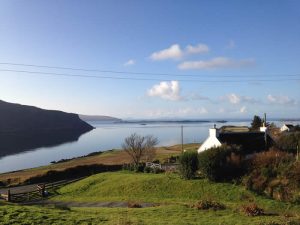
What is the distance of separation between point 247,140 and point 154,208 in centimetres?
2380

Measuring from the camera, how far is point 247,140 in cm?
4297

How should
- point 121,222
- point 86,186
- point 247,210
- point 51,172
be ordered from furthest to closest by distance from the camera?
point 51,172
point 86,186
point 247,210
point 121,222

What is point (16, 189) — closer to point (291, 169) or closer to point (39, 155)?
point (291, 169)

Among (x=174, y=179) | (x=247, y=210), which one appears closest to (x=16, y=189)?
(x=174, y=179)

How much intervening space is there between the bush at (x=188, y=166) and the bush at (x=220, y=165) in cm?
109

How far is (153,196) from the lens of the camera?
106ft

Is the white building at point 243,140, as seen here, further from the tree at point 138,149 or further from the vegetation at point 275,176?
the tree at point 138,149

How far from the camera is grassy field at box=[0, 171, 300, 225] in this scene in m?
16.7

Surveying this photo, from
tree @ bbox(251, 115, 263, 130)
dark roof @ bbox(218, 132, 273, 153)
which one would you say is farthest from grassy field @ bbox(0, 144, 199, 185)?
dark roof @ bbox(218, 132, 273, 153)

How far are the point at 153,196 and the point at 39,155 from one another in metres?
98.3

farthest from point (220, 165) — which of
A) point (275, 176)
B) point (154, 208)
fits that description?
point (154, 208)

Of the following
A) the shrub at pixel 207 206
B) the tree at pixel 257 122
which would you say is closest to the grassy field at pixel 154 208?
the shrub at pixel 207 206

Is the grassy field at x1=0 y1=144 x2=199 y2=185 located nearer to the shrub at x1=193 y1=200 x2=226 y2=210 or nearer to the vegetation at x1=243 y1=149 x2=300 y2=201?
the vegetation at x1=243 y1=149 x2=300 y2=201

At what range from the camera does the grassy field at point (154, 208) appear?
16.7m
